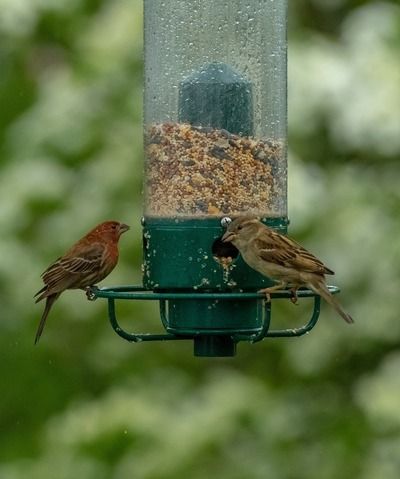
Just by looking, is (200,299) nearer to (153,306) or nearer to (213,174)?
(213,174)

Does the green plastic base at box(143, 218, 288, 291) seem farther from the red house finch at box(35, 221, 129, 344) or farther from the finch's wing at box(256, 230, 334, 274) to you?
the red house finch at box(35, 221, 129, 344)

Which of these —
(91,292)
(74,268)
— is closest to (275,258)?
(91,292)

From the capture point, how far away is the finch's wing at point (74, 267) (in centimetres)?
977

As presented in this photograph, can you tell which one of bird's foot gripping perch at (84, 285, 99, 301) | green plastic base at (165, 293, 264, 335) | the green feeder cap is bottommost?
green plastic base at (165, 293, 264, 335)

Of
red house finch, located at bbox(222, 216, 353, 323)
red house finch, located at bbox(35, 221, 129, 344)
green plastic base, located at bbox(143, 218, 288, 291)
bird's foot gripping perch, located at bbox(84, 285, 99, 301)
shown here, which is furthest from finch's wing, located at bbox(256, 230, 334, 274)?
red house finch, located at bbox(35, 221, 129, 344)

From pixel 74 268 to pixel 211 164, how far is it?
3.88 ft

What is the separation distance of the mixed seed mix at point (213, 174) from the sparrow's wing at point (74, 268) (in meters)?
0.65

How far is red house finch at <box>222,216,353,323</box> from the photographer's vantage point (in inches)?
350

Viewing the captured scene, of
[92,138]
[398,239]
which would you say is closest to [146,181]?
[398,239]

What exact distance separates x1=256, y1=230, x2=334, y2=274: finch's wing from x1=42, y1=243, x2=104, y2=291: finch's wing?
4.14ft

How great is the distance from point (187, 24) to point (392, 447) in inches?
163

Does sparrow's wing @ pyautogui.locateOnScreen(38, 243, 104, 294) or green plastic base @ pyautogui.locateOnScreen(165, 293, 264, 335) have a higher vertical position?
sparrow's wing @ pyautogui.locateOnScreen(38, 243, 104, 294)

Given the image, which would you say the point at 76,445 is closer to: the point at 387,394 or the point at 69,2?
the point at 387,394

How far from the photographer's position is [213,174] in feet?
29.9
